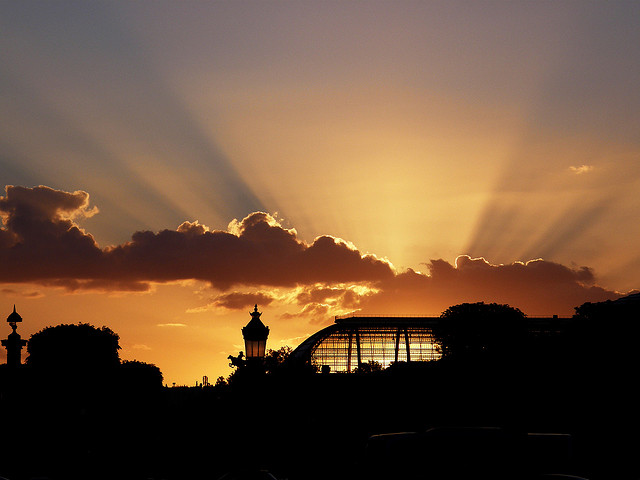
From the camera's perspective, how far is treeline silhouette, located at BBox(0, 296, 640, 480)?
86.7 feet

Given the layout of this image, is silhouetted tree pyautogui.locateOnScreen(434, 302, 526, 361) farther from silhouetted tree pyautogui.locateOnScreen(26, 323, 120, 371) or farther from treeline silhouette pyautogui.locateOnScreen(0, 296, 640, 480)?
treeline silhouette pyautogui.locateOnScreen(0, 296, 640, 480)


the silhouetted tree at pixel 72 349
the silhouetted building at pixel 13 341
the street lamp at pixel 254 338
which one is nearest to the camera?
the street lamp at pixel 254 338

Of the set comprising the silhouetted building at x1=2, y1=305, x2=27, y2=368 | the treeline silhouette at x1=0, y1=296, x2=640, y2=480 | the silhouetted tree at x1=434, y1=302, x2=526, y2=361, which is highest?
the silhouetted tree at x1=434, y1=302, x2=526, y2=361

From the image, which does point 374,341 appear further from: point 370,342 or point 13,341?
point 13,341

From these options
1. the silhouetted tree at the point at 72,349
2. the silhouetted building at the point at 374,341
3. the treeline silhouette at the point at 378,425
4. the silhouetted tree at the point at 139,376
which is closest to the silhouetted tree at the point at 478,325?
the silhouetted building at the point at 374,341

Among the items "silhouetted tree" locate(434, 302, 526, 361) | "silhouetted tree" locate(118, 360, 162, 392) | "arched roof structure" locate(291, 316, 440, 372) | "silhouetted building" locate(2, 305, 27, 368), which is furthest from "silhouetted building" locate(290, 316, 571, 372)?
"silhouetted building" locate(2, 305, 27, 368)

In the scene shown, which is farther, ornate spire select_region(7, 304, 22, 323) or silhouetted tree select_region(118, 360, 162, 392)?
silhouetted tree select_region(118, 360, 162, 392)

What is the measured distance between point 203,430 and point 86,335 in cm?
6188

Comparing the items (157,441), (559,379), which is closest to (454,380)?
(559,379)

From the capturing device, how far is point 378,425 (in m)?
54.2

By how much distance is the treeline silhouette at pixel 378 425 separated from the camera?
86.7ft

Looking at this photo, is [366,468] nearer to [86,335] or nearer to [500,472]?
[500,472]

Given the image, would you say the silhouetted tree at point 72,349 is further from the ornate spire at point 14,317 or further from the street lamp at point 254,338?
the street lamp at point 254,338

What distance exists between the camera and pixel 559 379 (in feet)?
147
